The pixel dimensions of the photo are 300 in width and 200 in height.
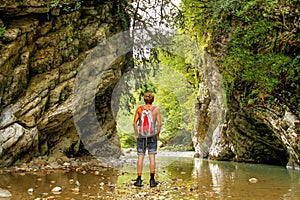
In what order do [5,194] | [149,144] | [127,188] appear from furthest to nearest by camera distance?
[149,144] < [127,188] < [5,194]

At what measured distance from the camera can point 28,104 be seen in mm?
8641

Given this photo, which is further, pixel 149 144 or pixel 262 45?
pixel 262 45

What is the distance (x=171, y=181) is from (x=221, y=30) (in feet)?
23.8

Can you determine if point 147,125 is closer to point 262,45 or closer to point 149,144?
point 149,144

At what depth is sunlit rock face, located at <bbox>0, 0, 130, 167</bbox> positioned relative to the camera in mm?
8141

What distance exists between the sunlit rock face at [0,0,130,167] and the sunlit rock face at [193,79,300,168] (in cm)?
502

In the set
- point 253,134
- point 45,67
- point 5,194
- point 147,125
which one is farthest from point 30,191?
point 253,134

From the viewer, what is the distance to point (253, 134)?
39.7ft

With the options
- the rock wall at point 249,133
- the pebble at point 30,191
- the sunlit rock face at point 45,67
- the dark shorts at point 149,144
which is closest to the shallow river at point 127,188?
the pebble at point 30,191

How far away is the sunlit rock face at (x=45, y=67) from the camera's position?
8141 millimetres

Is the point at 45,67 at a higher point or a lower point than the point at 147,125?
higher

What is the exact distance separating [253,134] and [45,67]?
7828mm

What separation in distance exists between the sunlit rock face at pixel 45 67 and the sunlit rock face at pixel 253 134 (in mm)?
5016

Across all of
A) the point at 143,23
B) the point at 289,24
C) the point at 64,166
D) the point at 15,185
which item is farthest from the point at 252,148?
the point at 15,185
